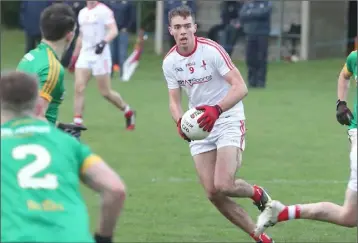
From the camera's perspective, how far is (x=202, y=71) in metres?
9.31

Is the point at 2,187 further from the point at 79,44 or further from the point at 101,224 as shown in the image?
the point at 79,44

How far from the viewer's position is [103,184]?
17.7 feet

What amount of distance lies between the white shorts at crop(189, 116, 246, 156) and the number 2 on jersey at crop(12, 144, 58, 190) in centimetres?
413

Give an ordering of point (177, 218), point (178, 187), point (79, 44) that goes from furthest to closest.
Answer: point (79, 44)
point (178, 187)
point (177, 218)

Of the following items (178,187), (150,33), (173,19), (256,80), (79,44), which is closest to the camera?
(173,19)

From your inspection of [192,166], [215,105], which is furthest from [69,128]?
[192,166]

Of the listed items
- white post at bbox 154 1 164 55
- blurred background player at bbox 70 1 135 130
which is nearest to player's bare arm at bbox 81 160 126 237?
blurred background player at bbox 70 1 135 130

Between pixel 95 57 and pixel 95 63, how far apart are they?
0.16m

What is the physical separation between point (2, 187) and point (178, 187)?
22.8 feet

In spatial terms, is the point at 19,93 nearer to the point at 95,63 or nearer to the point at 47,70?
the point at 47,70

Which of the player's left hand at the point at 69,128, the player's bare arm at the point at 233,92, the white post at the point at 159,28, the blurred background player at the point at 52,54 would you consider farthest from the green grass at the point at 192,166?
the white post at the point at 159,28

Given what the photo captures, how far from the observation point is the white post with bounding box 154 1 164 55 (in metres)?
30.4

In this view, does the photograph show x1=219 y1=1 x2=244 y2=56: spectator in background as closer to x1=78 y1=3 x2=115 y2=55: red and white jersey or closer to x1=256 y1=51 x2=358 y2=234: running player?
x1=78 y1=3 x2=115 y2=55: red and white jersey

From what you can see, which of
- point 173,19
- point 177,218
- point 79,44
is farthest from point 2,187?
point 79,44
